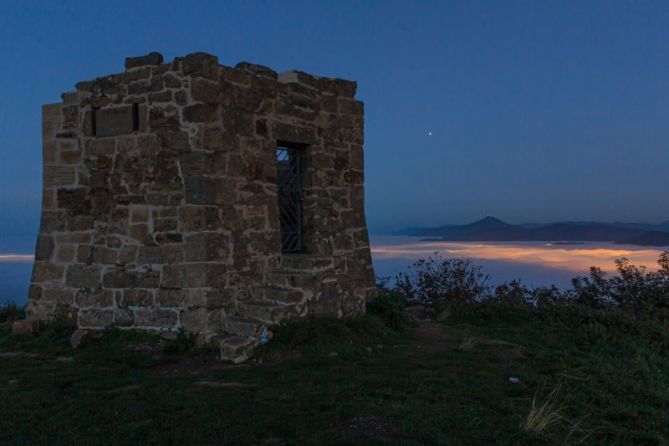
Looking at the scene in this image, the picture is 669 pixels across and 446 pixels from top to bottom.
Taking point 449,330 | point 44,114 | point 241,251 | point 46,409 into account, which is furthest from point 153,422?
point 44,114

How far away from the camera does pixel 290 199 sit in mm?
8688

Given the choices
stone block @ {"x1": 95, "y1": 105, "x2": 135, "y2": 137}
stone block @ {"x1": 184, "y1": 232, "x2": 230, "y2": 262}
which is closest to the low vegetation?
stone block @ {"x1": 184, "y1": 232, "x2": 230, "y2": 262}

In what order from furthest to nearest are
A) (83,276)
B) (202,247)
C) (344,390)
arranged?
(83,276)
(202,247)
(344,390)

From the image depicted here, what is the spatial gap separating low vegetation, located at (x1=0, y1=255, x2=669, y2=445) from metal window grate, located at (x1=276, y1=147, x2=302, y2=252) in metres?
1.87

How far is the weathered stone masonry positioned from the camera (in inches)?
277

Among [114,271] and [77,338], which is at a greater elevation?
[114,271]

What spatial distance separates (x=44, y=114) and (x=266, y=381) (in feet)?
20.0

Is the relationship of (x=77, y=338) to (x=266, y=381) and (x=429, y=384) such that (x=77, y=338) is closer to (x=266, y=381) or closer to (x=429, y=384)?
(x=266, y=381)

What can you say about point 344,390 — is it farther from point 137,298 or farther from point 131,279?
point 131,279

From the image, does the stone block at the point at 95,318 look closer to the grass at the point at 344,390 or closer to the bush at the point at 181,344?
the grass at the point at 344,390

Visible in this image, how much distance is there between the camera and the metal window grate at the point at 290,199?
8.61 meters

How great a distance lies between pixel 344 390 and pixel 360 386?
206mm

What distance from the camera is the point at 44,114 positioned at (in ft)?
27.1

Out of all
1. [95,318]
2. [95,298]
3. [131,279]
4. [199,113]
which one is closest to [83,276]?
[95,298]
